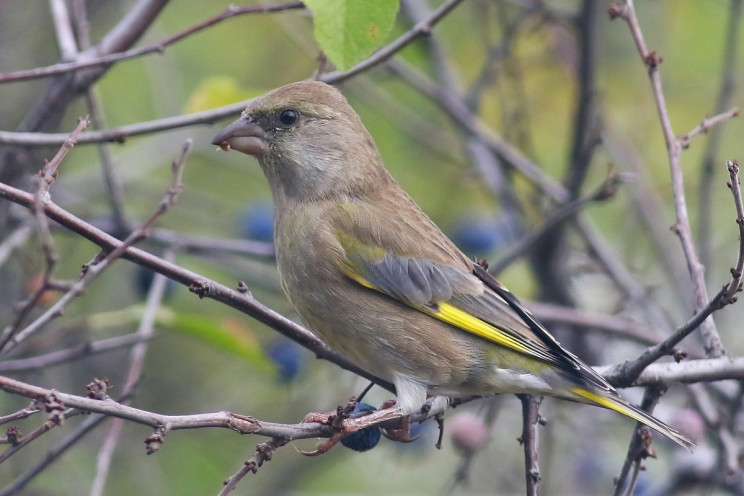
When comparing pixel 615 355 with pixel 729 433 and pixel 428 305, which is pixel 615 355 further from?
pixel 428 305

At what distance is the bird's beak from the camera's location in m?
4.36

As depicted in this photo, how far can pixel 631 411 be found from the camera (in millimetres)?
3621

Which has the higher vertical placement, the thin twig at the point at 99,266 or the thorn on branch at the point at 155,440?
the thin twig at the point at 99,266

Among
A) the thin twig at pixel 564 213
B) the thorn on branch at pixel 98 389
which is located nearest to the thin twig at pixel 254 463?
the thorn on branch at pixel 98 389

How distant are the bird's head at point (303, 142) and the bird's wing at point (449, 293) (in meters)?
0.32

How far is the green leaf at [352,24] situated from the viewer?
3.29 m

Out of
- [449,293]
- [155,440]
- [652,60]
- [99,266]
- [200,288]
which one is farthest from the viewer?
[449,293]

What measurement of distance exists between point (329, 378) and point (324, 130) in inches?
110

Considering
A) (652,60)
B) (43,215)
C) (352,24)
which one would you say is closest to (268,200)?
(652,60)

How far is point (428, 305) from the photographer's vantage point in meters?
4.30

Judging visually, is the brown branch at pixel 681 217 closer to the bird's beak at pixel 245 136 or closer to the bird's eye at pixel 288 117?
the bird's eye at pixel 288 117

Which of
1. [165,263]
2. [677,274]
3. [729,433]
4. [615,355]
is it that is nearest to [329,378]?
[615,355]

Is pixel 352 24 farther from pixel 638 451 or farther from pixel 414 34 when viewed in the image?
pixel 638 451

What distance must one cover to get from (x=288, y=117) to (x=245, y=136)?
0.23 meters
